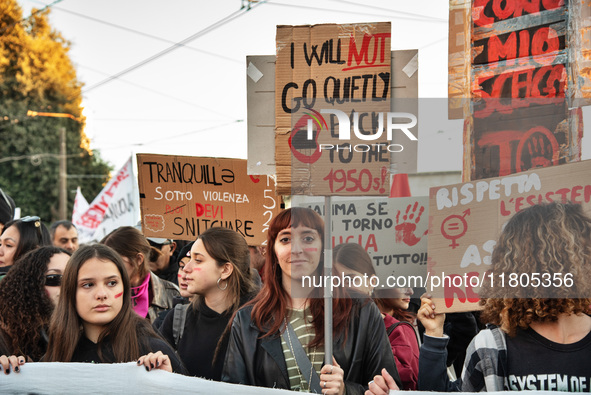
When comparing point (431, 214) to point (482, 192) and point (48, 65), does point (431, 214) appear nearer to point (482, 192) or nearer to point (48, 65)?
point (482, 192)

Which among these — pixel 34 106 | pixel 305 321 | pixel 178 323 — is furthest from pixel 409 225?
pixel 34 106

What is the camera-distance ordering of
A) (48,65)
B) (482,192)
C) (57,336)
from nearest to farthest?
(482,192) → (57,336) → (48,65)

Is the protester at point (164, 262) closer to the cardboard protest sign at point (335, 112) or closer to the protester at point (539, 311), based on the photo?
the cardboard protest sign at point (335, 112)

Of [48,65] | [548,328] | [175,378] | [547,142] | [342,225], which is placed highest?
[48,65]

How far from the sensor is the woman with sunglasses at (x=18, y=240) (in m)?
5.09

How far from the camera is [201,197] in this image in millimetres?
5016

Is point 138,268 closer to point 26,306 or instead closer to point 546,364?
point 26,306

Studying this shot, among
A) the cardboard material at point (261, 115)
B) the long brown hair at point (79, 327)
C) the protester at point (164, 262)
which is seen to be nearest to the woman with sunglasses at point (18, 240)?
the protester at point (164, 262)

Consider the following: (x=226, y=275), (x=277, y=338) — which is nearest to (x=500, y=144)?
(x=277, y=338)

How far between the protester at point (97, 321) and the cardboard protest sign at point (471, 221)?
117 cm

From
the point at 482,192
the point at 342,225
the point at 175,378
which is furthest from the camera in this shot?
the point at 342,225

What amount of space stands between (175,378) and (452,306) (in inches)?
44.0

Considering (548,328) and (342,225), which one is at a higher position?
(342,225)

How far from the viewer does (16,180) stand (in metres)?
27.0
